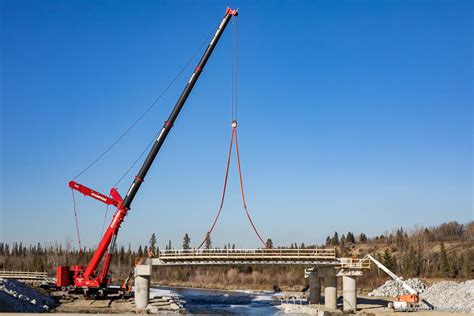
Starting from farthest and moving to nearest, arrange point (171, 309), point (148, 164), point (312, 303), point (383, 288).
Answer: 1. point (383, 288)
2. point (312, 303)
3. point (148, 164)
4. point (171, 309)

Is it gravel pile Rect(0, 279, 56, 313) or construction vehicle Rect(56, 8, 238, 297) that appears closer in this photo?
gravel pile Rect(0, 279, 56, 313)

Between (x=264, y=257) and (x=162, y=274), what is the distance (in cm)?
8818

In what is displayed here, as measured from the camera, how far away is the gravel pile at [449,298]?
Answer: 54.3 m

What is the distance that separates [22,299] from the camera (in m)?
51.7

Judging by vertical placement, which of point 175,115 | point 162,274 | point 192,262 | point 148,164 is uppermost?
point 175,115

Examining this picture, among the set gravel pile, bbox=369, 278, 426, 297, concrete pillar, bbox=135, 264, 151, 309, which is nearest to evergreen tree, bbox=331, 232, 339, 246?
gravel pile, bbox=369, 278, 426, 297

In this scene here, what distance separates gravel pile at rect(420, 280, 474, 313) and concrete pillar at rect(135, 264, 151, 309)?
1125 inches

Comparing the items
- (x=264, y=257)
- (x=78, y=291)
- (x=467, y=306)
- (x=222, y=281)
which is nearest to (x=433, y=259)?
(x=222, y=281)

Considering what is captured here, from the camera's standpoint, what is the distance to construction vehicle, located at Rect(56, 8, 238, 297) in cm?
5281

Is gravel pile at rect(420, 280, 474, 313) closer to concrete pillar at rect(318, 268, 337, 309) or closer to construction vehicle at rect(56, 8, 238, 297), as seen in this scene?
concrete pillar at rect(318, 268, 337, 309)

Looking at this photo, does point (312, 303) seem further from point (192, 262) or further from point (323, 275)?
point (192, 262)

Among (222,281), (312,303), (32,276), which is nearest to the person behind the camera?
(312,303)

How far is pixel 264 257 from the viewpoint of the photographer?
51125mm

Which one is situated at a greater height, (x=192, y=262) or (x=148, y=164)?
(x=148, y=164)
